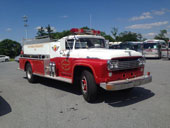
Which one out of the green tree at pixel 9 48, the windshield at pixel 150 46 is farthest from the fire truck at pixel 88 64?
the green tree at pixel 9 48

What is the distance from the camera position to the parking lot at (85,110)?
3959 mm

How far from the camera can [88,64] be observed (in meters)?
5.23

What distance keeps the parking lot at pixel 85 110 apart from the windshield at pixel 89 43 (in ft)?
5.82

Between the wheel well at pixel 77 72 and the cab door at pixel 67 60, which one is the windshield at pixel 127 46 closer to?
the cab door at pixel 67 60

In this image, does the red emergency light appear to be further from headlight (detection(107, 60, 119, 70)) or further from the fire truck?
headlight (detection(107, 60, 119, 70))

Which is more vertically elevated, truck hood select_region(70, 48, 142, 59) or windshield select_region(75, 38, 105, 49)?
windshield select_region(75, 38, 105, 49)

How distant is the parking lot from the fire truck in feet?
1.57

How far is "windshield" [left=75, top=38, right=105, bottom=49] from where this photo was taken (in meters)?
6.52

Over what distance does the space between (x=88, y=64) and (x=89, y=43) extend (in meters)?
1.72

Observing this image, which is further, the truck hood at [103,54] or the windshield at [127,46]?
the windshield at [127,46]

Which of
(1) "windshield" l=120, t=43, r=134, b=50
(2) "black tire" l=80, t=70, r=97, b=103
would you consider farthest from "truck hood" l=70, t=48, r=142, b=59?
(1) "windshield" l=120, t=43, r=134, b=50

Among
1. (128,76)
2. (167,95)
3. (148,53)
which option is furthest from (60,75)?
(148,53)

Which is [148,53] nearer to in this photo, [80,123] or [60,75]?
[60,75]

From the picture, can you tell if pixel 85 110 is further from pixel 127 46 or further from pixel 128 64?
pixel 127 46
